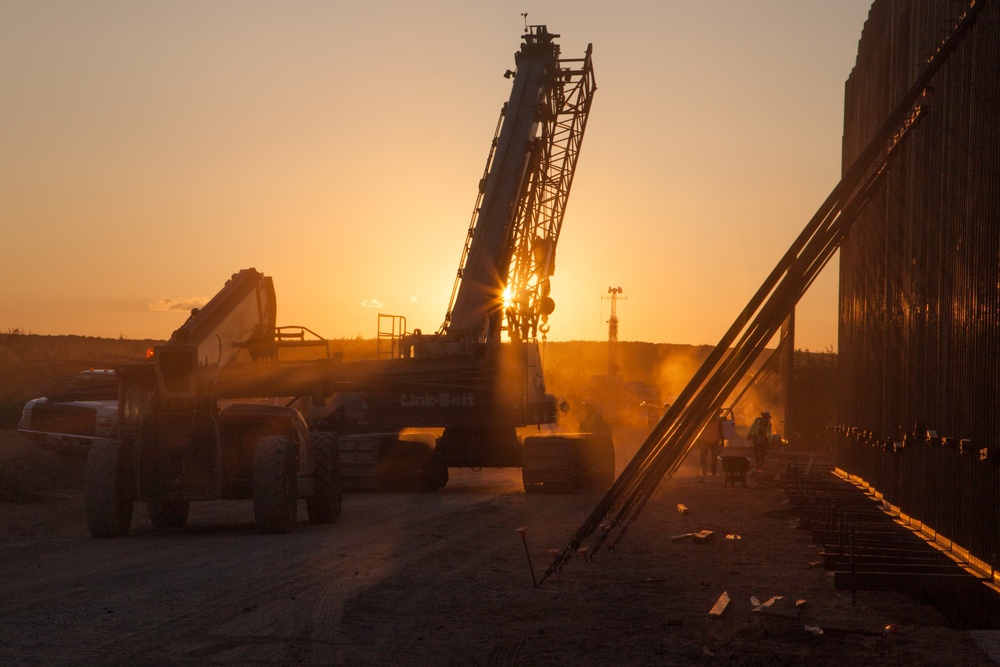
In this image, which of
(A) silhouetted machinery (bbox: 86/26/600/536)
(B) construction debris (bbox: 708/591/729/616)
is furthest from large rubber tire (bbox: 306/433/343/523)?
(B) construction debris (bbox: 708/591/729/616)

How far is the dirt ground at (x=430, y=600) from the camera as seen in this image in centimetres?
843

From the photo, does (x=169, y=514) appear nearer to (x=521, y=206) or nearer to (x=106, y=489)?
(x=106, y=489)

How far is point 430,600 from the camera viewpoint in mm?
10664

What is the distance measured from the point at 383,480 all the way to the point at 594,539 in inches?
399

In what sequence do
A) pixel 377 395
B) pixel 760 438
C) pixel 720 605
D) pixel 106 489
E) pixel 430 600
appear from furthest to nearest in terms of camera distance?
pixel 760 438
pixel 377 395
pixel 106 489
pixel 430 600
pixel 720 605

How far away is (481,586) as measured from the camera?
37.9 ft

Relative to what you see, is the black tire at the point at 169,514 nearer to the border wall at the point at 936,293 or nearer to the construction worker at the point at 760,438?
the border wall at the point at 936,293

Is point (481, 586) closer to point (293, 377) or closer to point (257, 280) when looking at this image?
point (293, 377)

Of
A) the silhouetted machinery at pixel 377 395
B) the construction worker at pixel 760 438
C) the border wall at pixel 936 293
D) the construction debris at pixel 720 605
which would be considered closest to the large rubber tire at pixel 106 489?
the silhouetted machinery at pixel 377 395

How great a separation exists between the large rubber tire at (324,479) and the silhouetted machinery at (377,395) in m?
A: 0.02

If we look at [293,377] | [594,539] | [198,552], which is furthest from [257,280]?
[594,539]

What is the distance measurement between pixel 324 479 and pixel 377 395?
27.6 ft

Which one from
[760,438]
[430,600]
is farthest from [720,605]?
[760,438]

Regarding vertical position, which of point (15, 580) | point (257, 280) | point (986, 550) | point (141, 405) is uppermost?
point (257, 280)
